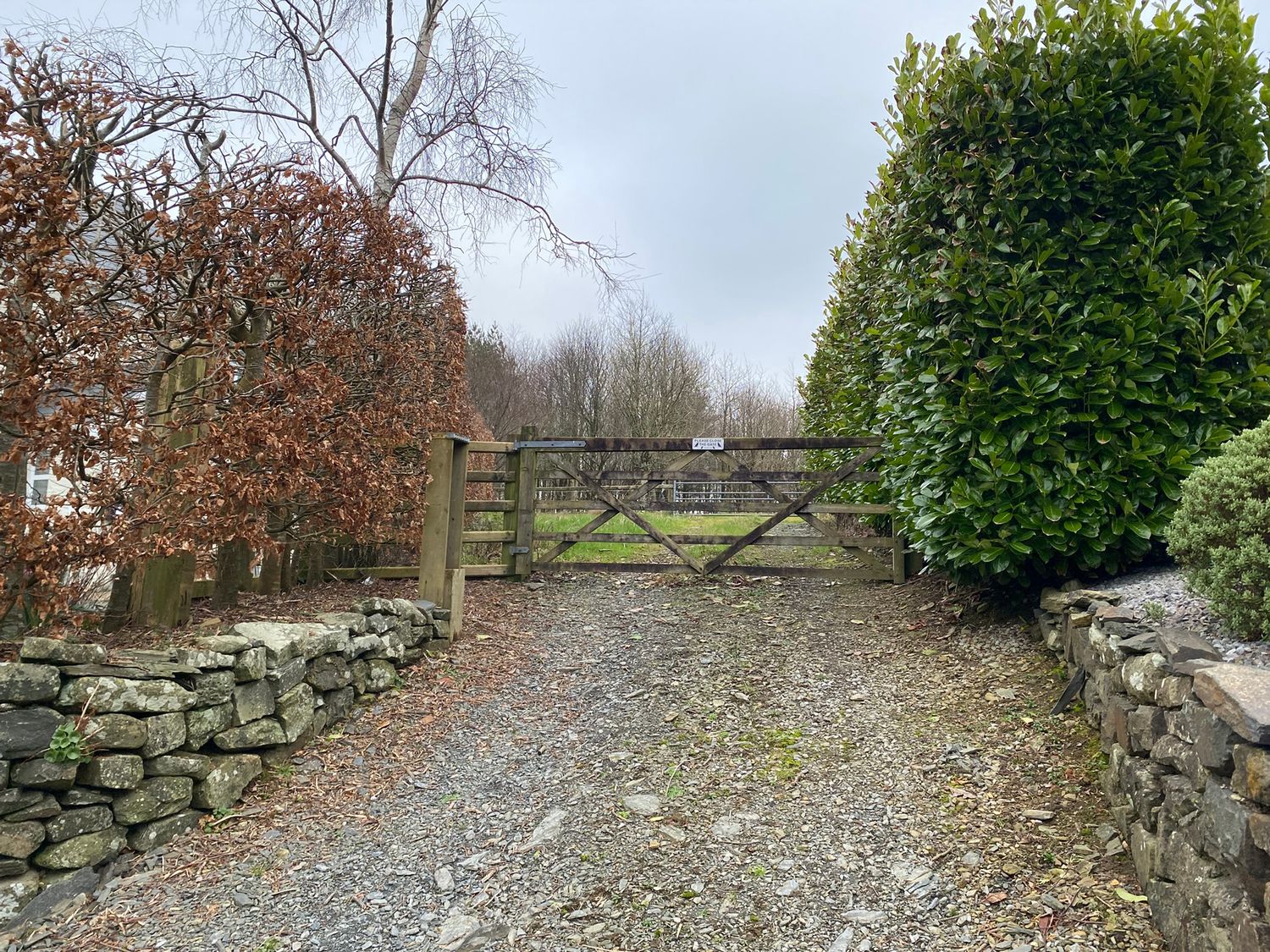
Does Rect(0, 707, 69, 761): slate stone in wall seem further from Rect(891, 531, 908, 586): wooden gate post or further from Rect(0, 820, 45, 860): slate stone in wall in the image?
Rect(891, 531, 908, 586): wooden gate post

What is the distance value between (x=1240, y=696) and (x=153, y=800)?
4.07m

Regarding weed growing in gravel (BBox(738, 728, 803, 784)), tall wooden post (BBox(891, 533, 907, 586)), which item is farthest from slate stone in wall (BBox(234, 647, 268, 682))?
tall wooden post (BBox(891, 533, 907, 586))

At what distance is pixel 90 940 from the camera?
256cm

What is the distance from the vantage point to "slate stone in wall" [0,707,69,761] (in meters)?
2.66

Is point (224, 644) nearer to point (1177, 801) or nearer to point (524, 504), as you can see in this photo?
point (524, 504)

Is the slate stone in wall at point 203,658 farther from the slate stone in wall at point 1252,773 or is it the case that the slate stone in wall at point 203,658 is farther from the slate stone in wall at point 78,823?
the slate stone in wall at point 1252,773

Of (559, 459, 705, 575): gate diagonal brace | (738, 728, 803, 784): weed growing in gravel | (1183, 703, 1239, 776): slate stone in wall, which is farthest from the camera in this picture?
(559, 459, 705, 575): gate diagonal brace

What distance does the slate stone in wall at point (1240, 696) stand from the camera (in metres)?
1.92

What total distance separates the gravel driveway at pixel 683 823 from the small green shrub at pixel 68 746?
1.85ft

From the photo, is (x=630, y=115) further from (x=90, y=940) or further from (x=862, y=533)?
(x=90, y=940)

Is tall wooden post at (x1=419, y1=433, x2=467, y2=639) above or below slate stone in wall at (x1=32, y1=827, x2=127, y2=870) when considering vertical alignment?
above

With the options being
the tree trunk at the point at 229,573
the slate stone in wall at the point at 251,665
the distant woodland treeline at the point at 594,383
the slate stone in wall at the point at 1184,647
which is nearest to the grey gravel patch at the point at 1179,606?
the slate stone in wall at the point at 1184,647

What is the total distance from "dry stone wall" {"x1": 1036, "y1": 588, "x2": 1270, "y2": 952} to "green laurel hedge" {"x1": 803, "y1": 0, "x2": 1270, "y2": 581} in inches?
46.9

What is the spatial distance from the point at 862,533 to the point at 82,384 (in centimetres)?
791
